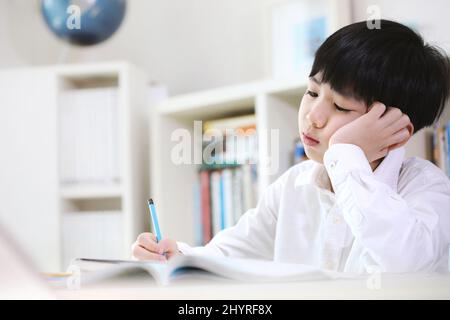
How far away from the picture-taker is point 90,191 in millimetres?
2000

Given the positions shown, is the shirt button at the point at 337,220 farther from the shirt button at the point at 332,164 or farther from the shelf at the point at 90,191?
the shelf at the point at 90,191

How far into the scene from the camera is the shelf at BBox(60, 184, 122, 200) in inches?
78.6

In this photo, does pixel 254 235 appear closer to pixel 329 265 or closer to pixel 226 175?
pixel 329 265

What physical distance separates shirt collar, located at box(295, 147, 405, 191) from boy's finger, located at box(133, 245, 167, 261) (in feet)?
0.98

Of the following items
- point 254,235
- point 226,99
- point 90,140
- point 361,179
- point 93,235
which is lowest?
point 93,235

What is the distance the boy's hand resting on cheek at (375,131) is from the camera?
0.85m

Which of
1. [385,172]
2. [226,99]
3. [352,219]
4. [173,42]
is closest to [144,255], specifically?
[352,219]

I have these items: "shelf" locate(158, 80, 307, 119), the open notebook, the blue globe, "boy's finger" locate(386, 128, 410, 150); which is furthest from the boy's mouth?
the blue globe

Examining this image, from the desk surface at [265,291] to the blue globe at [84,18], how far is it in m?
1.65

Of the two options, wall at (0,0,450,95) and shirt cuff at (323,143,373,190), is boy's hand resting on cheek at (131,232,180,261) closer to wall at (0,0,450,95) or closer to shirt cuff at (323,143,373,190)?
shirt cuff at (323,143,373,190)

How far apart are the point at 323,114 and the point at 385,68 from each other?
0.11m

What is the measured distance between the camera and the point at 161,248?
82 centimetres

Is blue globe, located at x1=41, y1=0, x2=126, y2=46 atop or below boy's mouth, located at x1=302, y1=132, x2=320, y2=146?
atop
